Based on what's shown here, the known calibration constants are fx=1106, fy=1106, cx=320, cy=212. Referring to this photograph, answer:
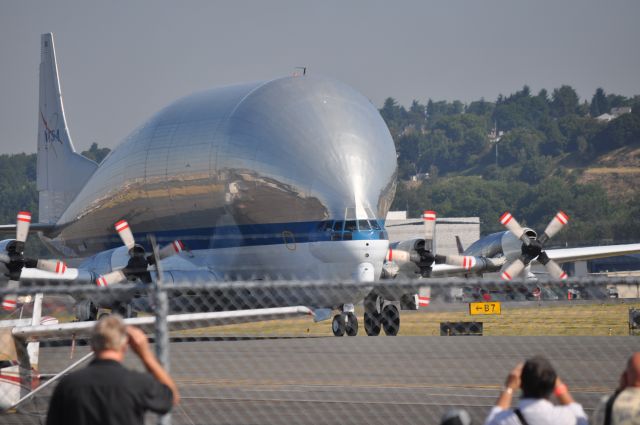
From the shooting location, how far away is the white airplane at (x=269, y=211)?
2728 centimetres

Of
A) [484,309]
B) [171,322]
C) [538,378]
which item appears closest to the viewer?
[538,378]

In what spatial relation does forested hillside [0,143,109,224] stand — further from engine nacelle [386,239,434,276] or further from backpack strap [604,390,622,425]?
backpack strap [604,390,622,425]

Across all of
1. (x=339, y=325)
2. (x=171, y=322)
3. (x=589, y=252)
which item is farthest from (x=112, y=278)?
(x=171, y=322)

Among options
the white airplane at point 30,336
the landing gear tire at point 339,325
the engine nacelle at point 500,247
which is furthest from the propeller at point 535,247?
the white airplane at point 30,336

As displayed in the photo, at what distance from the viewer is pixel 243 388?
1508cm

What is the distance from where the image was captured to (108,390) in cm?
659

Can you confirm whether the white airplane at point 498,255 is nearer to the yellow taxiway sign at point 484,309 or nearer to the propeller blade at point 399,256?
the propeller blade at point 399,256

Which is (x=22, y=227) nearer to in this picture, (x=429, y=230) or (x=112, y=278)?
(x=112, y=278)

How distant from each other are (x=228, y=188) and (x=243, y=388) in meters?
16.2

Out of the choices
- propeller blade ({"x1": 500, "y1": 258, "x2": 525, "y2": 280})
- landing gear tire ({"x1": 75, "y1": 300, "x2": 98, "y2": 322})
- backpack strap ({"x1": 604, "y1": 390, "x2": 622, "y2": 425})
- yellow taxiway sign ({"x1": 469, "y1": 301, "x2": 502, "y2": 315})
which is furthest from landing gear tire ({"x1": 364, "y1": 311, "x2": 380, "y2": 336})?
backpack strap ({"x1": 604, "y1": 390, "x2": 622, "y2": 425})

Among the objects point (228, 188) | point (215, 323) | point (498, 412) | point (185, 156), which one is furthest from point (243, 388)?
point (185, 156)

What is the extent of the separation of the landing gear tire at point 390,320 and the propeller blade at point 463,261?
6.54 feet

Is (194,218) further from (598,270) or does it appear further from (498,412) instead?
(598,270)

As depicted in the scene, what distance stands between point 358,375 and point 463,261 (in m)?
13.4
